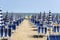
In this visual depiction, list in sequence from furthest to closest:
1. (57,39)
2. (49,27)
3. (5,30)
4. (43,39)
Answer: (49,27) < (43,39) < (5,30) < (57,39)

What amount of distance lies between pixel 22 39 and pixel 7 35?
137 inches

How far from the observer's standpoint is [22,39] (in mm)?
32125

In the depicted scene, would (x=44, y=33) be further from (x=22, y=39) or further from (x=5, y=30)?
(x=5, y=30)

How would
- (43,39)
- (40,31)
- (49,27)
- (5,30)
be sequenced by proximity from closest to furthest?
(5,30)
(43,39)
(40,31)
(49,27)

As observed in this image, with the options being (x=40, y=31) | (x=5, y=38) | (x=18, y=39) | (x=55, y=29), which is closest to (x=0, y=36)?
(x=5, y=38)

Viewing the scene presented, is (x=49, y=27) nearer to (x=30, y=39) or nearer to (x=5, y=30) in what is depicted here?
(x=30, y=39)

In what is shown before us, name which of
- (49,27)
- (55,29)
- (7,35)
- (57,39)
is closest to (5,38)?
(7,35)

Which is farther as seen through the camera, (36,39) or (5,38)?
(36,39)

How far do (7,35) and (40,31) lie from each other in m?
7.91

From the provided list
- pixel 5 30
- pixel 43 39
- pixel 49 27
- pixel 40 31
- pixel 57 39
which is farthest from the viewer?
pixel 49 27

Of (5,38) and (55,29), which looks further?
(55,29)

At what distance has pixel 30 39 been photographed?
3209cm

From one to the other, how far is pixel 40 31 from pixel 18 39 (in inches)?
189

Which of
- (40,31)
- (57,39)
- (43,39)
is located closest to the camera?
(57,39)
